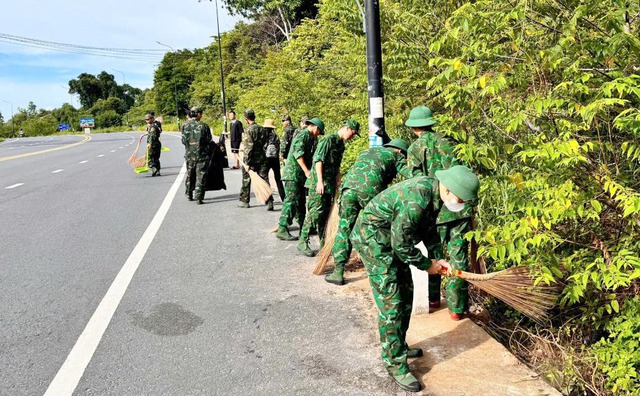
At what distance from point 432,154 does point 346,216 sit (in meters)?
1.03

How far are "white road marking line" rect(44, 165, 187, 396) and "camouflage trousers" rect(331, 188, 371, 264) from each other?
2280mm

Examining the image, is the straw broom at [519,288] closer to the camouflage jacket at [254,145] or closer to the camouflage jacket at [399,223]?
the camouflage jacket at [399,223]

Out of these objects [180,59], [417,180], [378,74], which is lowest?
[417,180]

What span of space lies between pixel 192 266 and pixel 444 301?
9.98 ft

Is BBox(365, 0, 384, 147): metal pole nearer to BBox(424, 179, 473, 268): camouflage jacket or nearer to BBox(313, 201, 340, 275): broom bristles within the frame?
BBox(313, 201, 340, 275): broom bristles

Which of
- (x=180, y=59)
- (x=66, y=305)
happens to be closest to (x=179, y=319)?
(x=66, y=305)

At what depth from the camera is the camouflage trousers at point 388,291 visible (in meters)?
3.46

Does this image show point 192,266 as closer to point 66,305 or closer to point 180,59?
point 66,305

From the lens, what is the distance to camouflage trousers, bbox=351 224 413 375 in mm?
3455

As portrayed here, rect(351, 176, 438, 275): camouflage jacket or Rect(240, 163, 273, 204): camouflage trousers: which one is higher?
Rect(351, 176, 438, 275): camouflage jacket

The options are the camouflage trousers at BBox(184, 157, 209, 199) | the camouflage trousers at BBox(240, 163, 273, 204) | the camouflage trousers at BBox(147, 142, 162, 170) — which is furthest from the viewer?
the camouflage trousers at BBox(147, 142, 162, 170)

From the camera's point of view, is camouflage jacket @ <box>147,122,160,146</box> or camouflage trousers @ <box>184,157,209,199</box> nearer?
camouflage trousers @ <box>184,157,209,199</box>

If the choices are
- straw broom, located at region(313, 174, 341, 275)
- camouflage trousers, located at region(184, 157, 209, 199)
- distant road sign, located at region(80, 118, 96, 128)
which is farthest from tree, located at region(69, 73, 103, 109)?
straw broom, located at region(313, 174, 341, 275)

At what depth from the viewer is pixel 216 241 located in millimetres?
7348
